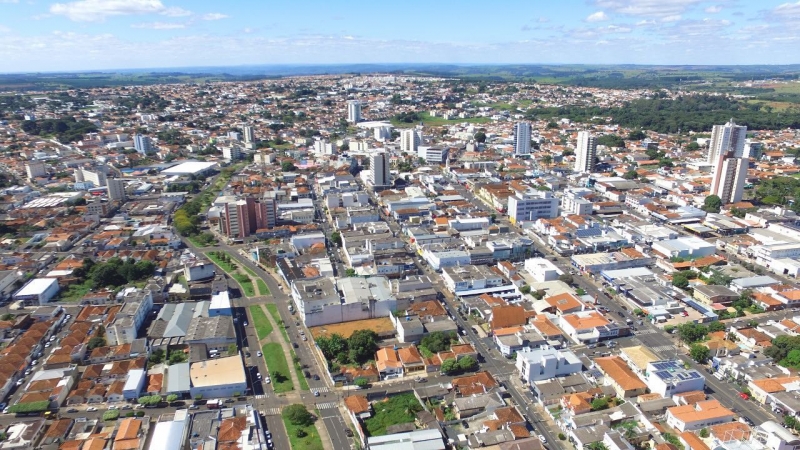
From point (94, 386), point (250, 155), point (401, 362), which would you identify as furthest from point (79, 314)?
point (250, 155)

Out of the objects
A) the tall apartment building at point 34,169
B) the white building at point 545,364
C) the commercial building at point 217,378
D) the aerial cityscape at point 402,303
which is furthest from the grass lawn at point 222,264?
the tall apartment building at point 34,169

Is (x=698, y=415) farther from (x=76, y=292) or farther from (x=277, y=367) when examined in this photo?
(x=76, y=292)

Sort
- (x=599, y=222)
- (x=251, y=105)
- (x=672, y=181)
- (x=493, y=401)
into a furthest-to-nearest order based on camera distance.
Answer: (x=251, y=105), (x=672, y=181), (x=599, y=222), (x=493, y=401)

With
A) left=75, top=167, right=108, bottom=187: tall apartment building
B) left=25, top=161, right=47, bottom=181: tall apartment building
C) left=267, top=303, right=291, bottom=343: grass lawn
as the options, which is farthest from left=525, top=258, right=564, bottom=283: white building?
left=25, top=161, right=47, bottom=181: tall apartment building

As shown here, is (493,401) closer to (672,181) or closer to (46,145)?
(672,181)

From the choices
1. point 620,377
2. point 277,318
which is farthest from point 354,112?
point 620,377

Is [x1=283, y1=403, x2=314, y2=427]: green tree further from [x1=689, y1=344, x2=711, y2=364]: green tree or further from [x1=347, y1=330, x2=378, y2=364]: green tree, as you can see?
[x1=689, y1=344, x2=711, y2=364]: green tree

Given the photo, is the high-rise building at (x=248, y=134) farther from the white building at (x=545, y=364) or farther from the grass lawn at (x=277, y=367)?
the white building at (x=545, y=364)
